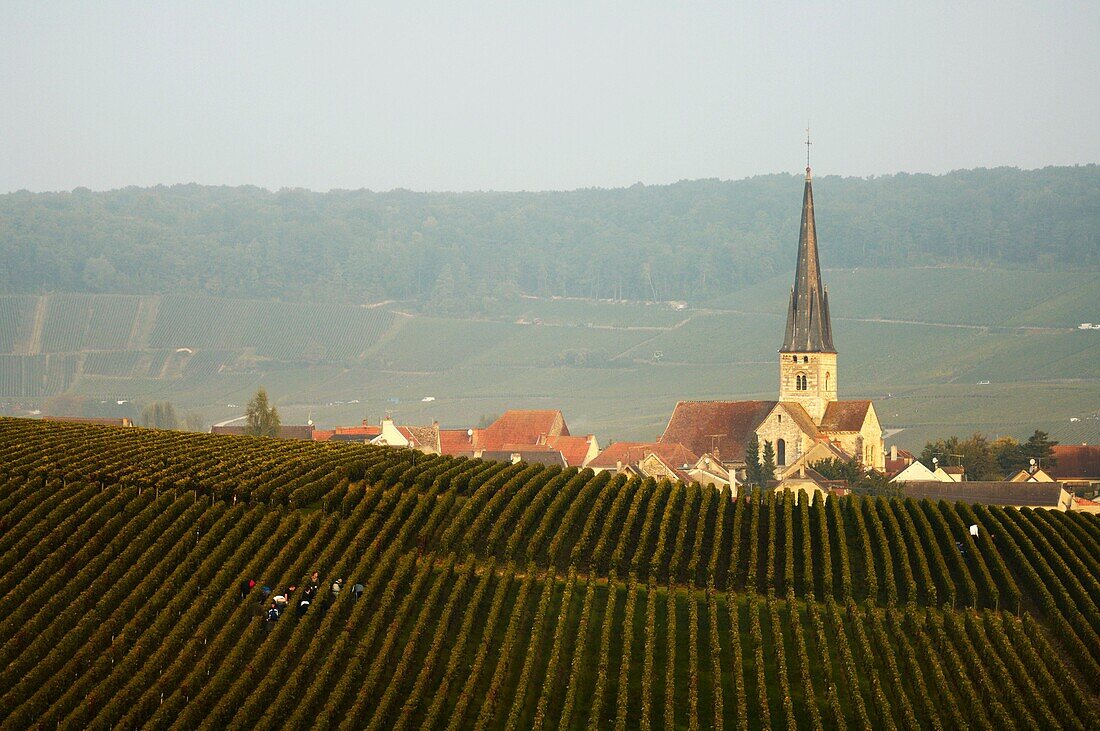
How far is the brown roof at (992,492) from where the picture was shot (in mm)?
68000

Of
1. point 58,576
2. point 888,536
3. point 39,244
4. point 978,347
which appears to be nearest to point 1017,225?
point 978,347

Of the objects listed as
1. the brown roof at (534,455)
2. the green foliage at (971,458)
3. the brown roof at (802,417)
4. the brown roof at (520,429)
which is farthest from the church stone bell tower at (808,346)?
the brown roof at (534,455)

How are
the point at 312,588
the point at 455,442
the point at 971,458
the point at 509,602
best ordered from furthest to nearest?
the point at 455,442 < the point at 971,458 < the point at 509,602 < the point at 312,588

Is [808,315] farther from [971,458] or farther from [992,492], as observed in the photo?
[992,492]

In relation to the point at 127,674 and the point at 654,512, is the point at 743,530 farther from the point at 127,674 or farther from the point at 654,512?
the point at 127,674

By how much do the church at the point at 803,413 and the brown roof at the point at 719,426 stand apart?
0.15 ft

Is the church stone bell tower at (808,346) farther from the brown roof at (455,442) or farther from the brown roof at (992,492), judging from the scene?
the brown roof at (455,442)

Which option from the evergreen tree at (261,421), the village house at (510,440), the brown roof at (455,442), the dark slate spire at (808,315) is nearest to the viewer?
the village house at (510,440)

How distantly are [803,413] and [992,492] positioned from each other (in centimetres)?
1515

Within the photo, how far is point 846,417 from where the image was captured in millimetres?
84812

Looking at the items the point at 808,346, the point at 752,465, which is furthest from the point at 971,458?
the point at 752,465

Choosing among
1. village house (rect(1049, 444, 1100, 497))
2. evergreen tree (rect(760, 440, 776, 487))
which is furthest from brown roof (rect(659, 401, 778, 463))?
village house (rect(1049, 444, 1100, 497))

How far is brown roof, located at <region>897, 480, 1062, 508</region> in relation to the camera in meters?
68.0

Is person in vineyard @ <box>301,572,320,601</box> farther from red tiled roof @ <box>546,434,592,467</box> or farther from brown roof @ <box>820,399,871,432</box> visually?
brown roof @ <box>820,399,871,432</box>
